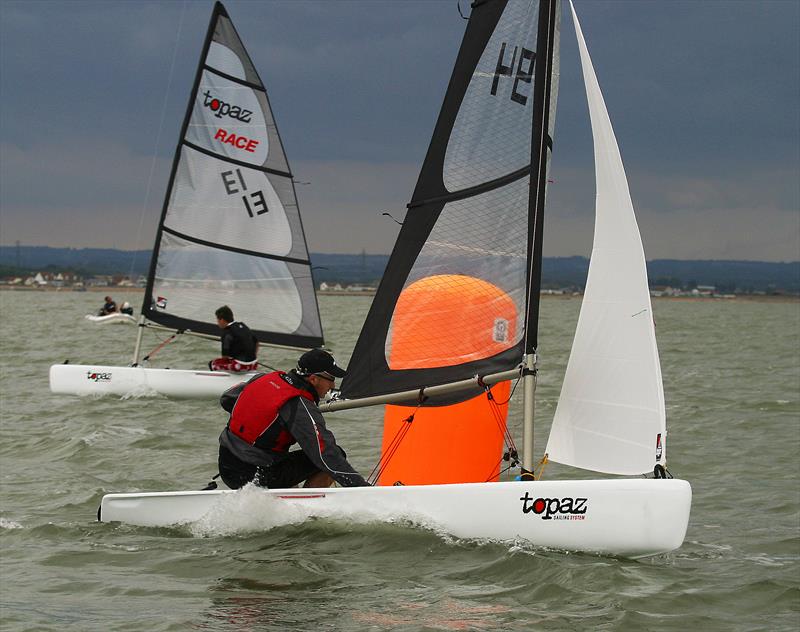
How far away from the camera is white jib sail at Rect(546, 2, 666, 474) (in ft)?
19.9

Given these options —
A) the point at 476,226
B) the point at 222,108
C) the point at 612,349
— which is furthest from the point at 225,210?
the point at 612,349

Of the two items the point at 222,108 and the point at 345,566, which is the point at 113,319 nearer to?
the point at 222,108

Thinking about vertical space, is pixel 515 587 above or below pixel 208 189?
below

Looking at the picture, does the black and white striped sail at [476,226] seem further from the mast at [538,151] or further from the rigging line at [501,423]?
the rigging line at [501,423]

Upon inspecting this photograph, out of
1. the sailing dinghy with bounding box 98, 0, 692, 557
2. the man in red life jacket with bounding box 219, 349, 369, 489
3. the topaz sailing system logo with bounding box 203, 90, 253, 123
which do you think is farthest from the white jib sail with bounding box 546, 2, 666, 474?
the topaz sailing system logo with bounding box 203, 90, 253, 123

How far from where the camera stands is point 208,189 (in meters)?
15.0

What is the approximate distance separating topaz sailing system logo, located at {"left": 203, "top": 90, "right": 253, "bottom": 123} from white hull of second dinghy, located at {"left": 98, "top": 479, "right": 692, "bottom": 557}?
9368 mm

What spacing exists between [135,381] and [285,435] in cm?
810

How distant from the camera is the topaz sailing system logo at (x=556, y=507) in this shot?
5.90 meters

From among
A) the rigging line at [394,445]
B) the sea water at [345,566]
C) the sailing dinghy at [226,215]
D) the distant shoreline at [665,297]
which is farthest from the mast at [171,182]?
the distant shoreline at [665,297]

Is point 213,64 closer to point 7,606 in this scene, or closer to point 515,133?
point 515,133

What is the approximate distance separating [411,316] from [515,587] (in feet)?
6.72

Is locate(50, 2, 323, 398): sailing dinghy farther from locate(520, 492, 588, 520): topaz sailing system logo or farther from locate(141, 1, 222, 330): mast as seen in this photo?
locate(520, 492, 588, 520): topaz sailing system logo

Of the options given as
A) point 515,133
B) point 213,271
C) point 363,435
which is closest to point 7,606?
point 515,133
